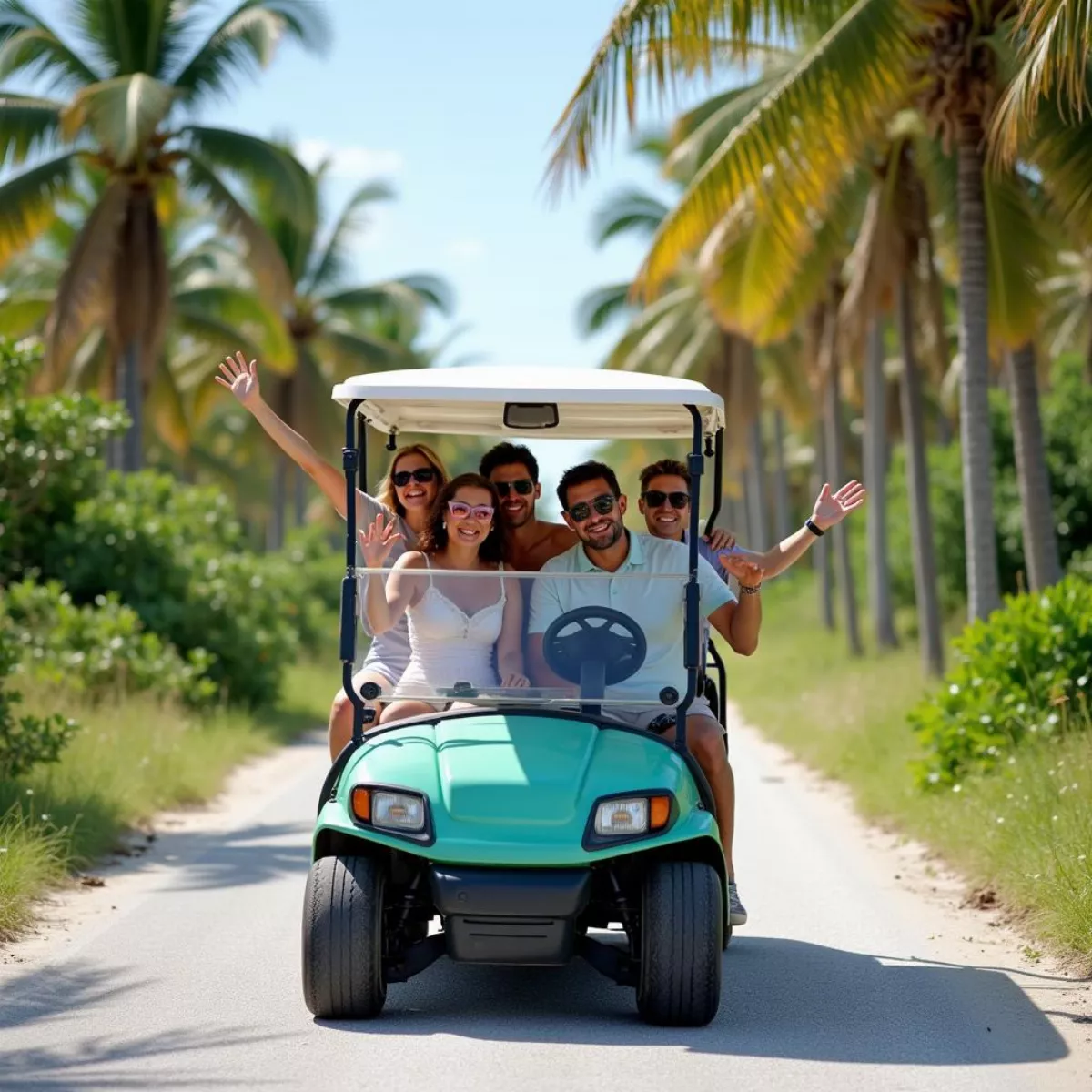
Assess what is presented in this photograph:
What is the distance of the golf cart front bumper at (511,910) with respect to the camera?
6.11 metres

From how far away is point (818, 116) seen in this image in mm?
12867

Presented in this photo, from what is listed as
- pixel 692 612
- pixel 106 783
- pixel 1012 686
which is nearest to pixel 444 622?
pixel 692 612

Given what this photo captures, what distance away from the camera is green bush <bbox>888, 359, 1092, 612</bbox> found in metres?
26.5

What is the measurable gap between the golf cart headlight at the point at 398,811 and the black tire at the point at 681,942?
80cm

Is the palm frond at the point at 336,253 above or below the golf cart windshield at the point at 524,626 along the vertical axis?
above

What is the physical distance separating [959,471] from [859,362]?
2347 millimetres

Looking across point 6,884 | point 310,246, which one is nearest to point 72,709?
point 6,884

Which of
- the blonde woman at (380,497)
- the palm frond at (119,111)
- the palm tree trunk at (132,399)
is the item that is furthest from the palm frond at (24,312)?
the blonde woman at (380,497)

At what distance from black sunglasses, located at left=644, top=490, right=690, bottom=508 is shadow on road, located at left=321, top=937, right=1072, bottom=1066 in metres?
1.89

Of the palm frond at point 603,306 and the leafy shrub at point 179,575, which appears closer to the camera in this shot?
the leafy shrub at point 179,575

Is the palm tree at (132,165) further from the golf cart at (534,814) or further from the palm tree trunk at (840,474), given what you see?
the golf cart at (534,814)

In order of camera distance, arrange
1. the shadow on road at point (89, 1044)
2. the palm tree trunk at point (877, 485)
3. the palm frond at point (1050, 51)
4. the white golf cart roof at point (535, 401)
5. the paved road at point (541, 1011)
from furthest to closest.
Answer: the palm tree trunk at point (877, 485) → the palm frond at point (1050, 51) → the white golf cart roof at point (535, 401) → the paved road at point (541, 1011) → the shadow on road at point (89, 1044)

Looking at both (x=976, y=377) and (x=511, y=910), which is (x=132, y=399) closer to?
(x=976, y=377)

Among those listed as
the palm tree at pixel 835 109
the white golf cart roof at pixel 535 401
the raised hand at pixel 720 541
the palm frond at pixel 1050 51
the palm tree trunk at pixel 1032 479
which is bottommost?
the raised hand at pixel 720 541
